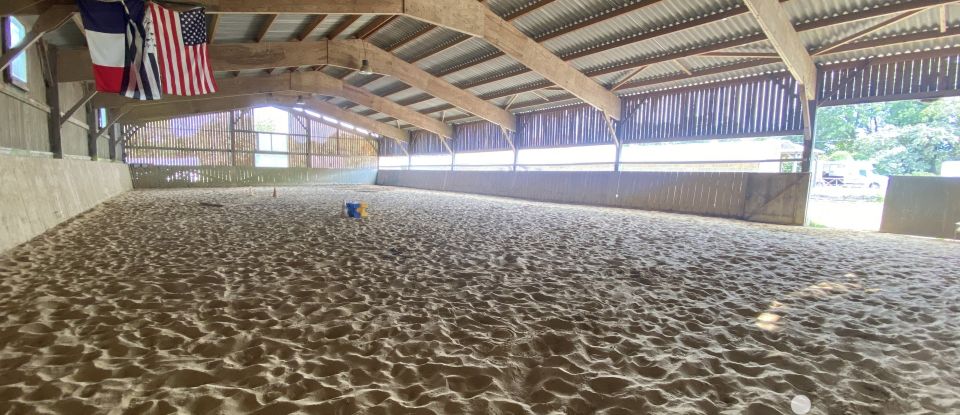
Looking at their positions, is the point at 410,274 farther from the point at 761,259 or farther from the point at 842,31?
the point at 842,31

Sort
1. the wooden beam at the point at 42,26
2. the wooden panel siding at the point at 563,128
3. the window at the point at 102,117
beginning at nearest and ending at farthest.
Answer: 1. the wooden beam at the point at 42,26
2. the window at the point at 102,117
3. the wooden panel siding at the point at 563,128

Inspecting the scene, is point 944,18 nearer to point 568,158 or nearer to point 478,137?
point 568,158

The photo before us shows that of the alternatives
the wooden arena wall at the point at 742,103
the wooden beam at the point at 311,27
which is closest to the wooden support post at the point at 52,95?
the wooden beam at the point at 311,27

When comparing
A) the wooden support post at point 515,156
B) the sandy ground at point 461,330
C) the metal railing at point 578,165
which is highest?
the wooden support post at point 515,156

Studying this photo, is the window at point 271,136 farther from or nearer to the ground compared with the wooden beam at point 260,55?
nearer to the ground

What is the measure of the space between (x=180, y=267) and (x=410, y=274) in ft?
7.33

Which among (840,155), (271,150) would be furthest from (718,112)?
(271,150)

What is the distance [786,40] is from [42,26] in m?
12.3

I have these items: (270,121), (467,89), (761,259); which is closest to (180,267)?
(761,259)

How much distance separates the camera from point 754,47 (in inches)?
388

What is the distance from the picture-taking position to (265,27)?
10.6 meters

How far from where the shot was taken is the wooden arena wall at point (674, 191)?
34.6 feet

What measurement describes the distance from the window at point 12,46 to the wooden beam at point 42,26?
0.77 meters

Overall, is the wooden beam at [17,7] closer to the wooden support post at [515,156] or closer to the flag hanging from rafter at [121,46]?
the flag hanging from rafter at [121,46]
